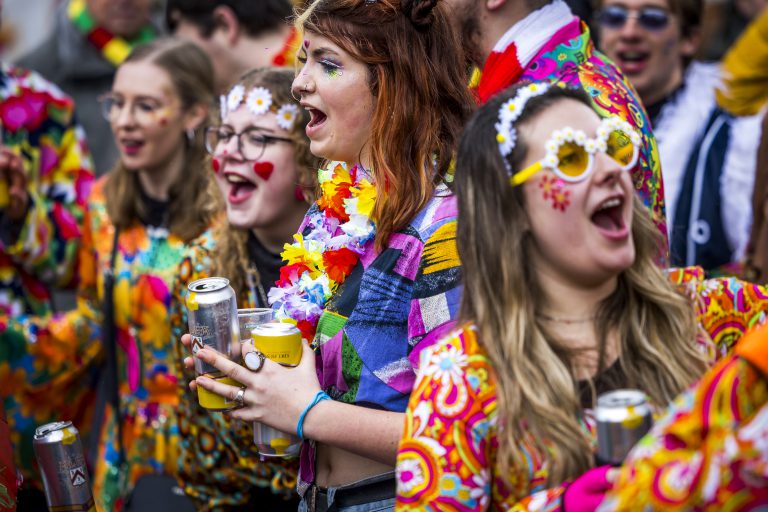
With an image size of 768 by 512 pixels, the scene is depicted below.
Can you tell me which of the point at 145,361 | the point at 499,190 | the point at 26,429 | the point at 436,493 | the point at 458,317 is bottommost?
the point at 26,429

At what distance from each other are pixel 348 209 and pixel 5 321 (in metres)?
2.49

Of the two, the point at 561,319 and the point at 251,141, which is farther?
the point at 251,141

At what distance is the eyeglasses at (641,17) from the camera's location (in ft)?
17.2

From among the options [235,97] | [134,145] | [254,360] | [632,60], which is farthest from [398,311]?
[632,60]

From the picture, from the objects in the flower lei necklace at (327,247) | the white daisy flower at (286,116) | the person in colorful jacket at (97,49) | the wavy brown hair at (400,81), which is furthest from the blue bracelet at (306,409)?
the person in colorful jacket at (97,49)

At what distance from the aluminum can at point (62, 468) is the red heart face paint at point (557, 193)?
150 cm

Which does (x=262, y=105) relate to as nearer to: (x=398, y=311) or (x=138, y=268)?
(x=138, y=268)

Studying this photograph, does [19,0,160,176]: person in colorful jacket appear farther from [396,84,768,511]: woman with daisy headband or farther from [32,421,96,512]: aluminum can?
[396,84,768,511]: woman with daisy headband

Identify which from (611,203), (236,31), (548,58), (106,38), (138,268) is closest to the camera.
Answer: (611,203)

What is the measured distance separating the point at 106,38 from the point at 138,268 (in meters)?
2.94

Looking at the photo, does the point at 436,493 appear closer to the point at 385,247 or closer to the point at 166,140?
A: the point at 385,247

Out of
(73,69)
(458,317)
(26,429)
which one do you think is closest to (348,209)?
(458,317)

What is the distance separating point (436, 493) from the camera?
2219mm

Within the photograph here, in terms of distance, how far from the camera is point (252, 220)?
3.85 m
